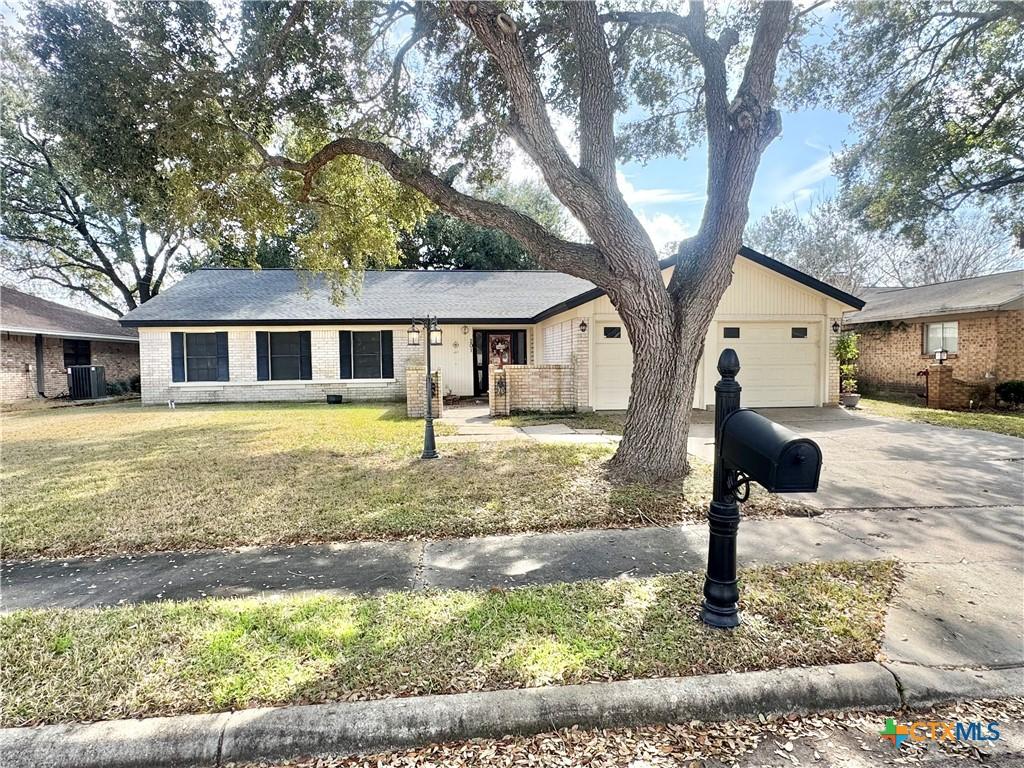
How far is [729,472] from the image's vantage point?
2.53 m

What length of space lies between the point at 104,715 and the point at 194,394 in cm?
1514

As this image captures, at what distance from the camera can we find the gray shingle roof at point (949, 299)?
43.7ft

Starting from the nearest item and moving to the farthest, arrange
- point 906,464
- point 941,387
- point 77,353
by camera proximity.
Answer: point 906,464 < point 941,387 < point 77,353

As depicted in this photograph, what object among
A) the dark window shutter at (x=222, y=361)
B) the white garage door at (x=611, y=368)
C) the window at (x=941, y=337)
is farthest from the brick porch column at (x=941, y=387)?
the dark window shutter at (x=222, y=361)

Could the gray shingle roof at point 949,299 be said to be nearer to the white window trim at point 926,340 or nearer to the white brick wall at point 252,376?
the white window trim at point 926,340

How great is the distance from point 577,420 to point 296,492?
6.38 metres

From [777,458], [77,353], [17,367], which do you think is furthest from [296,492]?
[77,353]

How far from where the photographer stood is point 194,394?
48.5ft

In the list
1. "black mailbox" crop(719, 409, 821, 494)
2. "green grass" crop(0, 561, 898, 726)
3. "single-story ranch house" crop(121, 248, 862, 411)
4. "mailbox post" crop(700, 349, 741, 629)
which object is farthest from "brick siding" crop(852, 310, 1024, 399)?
"black mailbox" crop(719, 409, 821, 494)

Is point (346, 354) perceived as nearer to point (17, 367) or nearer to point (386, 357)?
point (386, 357)

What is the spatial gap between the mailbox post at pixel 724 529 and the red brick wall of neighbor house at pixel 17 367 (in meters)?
20.9

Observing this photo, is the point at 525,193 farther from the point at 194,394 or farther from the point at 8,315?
the point at 8,315

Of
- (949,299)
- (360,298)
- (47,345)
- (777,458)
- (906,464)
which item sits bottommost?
(906,464)

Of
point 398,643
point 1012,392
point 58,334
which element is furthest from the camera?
point 58,334
